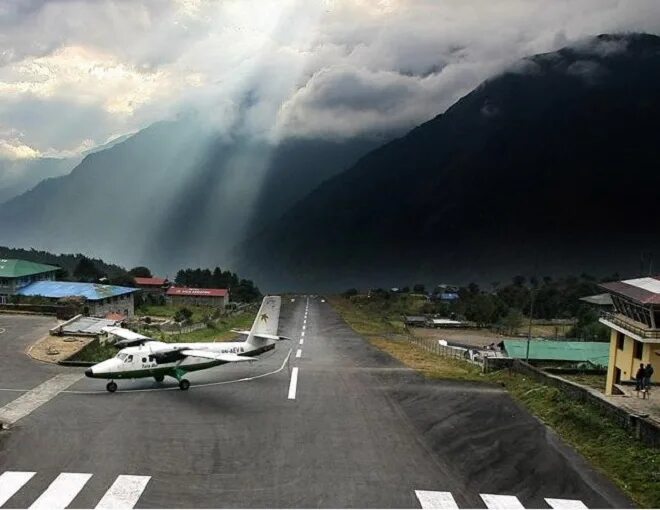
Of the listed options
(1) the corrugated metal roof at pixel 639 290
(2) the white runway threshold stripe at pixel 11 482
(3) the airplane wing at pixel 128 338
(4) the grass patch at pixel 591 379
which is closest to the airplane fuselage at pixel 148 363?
(3) the airplane wing at pixel 128 338

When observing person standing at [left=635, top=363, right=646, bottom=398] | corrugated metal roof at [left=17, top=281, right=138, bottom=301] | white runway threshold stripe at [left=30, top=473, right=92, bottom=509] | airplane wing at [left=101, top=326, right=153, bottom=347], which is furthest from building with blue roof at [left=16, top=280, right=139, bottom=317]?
person standing at [left=635, top=363, right=646, bottom=398]

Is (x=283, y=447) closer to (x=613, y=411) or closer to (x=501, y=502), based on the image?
(x=501, y=502)

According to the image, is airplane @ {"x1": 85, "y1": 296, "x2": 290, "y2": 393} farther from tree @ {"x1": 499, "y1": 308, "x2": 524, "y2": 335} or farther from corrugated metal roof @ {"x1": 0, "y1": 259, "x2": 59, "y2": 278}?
tree @ {"x1": 499, "y1": 308, "x2": 524, "y2": 335}

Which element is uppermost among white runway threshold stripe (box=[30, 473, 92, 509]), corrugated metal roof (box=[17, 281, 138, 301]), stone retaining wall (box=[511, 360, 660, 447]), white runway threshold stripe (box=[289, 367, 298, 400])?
stone retaining wall (box=[511, 360, 660, 447])

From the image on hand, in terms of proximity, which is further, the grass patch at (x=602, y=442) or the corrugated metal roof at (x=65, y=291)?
the corrugated metal roof at (x=65, y=291)

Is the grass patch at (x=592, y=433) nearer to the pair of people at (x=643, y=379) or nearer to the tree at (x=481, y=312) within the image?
the pair of people at (x=643, y=379)

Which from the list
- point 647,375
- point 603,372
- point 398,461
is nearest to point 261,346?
point 398,461

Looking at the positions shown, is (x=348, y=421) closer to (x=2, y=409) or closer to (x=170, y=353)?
(x=170, y=353)
